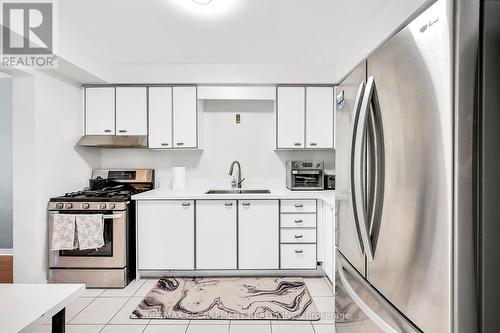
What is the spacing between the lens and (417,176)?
2.83 ft

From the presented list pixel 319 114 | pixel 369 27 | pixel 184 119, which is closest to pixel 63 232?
pixel 184 119

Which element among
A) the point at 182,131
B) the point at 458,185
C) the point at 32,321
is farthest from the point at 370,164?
the point at 182,131

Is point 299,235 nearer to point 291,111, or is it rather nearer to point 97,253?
point 291,111

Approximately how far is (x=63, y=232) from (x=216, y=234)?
1.49 meters

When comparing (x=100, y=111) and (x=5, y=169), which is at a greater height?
(x=100, y=111)

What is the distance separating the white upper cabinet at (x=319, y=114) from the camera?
3480 mm

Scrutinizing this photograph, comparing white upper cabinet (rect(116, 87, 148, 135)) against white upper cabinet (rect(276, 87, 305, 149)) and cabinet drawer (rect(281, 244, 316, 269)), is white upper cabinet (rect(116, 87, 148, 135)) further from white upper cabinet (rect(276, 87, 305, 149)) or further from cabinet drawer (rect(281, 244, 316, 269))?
cabinet drawer (rect(281, 244, 316, 269))

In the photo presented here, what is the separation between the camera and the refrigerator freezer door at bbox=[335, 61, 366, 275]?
126 cm

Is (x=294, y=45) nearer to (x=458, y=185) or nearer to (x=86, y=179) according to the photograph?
(x=458, y=185)

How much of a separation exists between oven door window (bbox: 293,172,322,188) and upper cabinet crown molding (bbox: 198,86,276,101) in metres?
1.00

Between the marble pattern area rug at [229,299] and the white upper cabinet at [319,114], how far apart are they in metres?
1.68

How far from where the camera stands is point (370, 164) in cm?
111

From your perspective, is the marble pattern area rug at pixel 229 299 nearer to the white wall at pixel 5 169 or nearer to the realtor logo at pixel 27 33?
the white wall at pixel 5 169

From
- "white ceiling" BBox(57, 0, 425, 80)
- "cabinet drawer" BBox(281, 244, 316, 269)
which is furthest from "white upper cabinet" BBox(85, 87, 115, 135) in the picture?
"cabinet drawer" BBox(281, 244, 316, 269)
